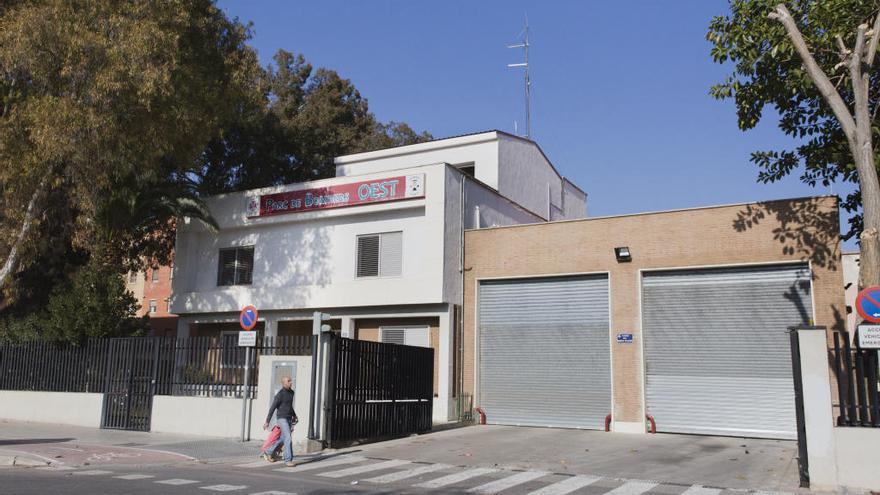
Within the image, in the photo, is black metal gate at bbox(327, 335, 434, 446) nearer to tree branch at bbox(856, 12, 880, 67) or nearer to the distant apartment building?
tree branch at bbox(856, 12, 880, 67)

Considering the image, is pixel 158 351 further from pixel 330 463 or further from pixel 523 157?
pixel 523 157

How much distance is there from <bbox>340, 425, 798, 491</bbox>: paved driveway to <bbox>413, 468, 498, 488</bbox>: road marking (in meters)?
0.57

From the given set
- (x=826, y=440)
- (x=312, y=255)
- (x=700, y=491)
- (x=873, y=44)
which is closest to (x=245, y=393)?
(x=312, y=255)

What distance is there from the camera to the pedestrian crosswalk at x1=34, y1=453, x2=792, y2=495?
10352 millimetres

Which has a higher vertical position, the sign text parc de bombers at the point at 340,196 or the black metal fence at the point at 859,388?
the sign text parc de bombers at the point at 340,196

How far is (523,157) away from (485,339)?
9.39 metres

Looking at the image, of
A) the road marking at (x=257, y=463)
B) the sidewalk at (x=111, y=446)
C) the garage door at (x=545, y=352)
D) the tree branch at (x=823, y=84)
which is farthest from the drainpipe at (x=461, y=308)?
the tree branch at (x=823, y=84)

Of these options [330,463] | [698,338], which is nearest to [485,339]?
[698,338]

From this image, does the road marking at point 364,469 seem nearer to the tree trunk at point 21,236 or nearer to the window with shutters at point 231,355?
the window with shutters at point 231,355

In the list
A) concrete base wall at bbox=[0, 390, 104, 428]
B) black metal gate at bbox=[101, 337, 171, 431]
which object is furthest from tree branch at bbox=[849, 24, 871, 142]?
concrete base wall at bbox=[0, 390, 104, 428]

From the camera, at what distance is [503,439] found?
17.0 meters

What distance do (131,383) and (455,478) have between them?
1108cm

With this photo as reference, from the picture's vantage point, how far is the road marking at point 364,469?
38.6 feet

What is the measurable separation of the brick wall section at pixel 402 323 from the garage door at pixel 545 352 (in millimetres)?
1334
